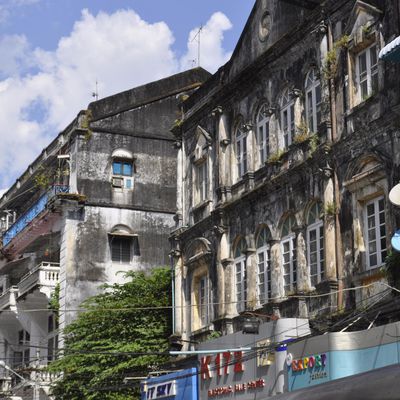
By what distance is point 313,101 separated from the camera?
891 inches

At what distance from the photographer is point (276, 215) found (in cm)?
2347

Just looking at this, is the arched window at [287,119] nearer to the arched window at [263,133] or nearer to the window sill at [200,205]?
the arched window at [263,133]

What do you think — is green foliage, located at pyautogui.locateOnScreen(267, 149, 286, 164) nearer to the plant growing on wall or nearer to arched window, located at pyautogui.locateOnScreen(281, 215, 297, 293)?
arched window, located at pyautogui.locateOnScreen(281, 215, 297, 293)

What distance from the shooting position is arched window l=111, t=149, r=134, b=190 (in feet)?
121

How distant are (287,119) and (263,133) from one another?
1268mm

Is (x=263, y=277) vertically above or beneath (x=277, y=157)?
beneath

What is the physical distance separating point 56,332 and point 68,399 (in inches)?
254

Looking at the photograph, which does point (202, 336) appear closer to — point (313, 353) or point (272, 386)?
point (272, 386)

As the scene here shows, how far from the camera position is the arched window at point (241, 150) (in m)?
25.6

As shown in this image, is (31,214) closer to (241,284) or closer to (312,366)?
(241,284)

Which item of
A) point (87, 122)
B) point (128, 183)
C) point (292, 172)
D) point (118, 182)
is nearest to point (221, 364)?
point (292, 172)

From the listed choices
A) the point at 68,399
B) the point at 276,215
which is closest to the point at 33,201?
the point at 68,399

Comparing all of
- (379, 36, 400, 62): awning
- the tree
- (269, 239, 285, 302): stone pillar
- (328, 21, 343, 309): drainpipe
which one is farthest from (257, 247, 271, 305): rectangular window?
(379, 36, 400, 62): awning

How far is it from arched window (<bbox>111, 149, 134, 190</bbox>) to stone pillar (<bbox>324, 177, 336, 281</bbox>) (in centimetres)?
1678
